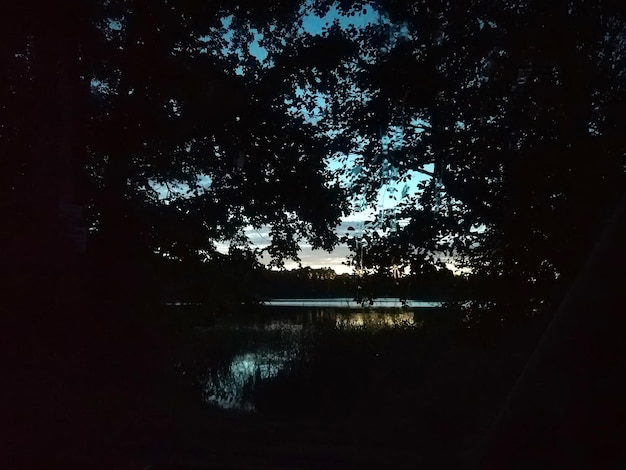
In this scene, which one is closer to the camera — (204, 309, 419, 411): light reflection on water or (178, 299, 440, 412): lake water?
(178, 299, 440, 412): lake water

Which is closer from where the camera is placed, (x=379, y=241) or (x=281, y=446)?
(x=281, y=446)

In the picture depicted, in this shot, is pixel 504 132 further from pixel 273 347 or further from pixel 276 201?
pixel 273 347

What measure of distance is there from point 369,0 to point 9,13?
5.04 metres

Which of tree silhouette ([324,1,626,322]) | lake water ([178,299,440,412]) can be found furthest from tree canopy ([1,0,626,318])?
lake water ([178,299,440,412])

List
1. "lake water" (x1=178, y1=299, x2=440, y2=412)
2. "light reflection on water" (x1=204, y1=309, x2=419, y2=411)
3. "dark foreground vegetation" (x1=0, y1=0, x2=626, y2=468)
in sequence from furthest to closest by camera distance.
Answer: "light reflection on water" (x1=204, y1=309, x2=419, y2=411) → "lake water" (x1=178, y1=299, x2=440, y2=412) → "dark foreground vegetation" (x1=0, y1=0, x2=626, y2=468)

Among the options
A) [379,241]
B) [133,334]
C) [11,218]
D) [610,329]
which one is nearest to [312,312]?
[379,241]

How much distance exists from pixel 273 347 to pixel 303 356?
1.67 m

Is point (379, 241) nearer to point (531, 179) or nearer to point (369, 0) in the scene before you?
point (531, 179)

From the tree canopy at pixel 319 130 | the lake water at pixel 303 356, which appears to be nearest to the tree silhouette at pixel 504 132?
the tree canopy at pixel 319 130

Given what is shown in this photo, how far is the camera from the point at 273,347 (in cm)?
1334

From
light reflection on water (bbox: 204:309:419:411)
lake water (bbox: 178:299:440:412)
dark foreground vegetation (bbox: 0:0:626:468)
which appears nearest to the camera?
dark foreground vegetation (bbox: 0:0:626:468)

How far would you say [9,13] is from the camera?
341 inches

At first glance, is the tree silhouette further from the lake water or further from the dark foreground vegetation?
the lake water

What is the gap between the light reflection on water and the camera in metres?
9.75
